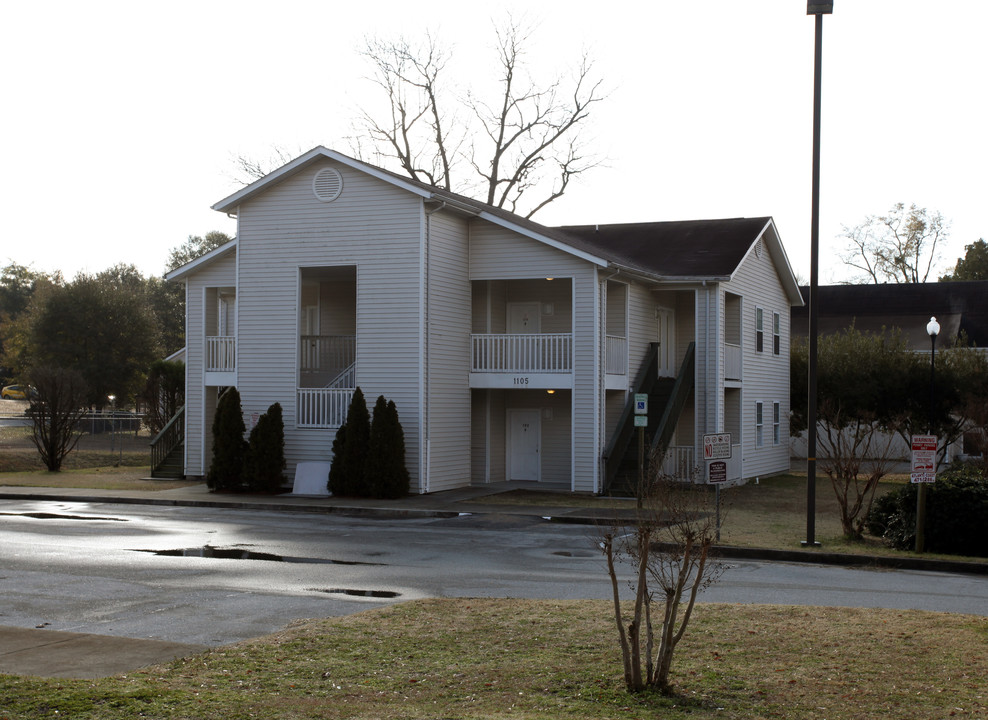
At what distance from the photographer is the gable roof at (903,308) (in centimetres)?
4638

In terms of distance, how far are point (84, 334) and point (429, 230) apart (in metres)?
39.2

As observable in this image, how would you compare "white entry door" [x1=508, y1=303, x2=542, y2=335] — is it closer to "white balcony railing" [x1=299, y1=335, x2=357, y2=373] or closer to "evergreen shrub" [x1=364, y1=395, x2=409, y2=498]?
"white balcony railing" [x1=299, y1=335, x2=357, y2=373]

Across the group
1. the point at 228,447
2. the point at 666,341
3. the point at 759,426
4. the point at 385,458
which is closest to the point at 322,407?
the point at 228,447

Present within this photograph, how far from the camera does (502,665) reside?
801 cm

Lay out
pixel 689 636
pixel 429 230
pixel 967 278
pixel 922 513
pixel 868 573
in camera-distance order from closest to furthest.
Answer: pixel 689 636 → pixel 868 573 → pixel 922 513 → pixel 429 230 → pixel 967 278

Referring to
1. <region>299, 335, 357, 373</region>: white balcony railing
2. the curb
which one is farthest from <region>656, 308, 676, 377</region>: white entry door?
the curb

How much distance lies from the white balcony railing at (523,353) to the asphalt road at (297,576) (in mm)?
7170

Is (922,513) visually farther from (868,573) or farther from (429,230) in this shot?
(429,230)

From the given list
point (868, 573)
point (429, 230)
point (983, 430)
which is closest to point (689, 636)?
point (868, 573)

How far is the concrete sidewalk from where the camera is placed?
8.18 metres

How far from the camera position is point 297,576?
43.2 ft

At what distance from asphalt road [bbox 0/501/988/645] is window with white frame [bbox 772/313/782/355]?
1801 cm

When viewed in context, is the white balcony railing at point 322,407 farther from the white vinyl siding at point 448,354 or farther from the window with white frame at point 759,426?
the window with white frame at point 759,426

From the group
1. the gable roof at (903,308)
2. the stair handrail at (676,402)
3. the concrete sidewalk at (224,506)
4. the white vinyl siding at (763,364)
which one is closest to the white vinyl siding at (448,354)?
the concrete sidewalk at (224,506)
